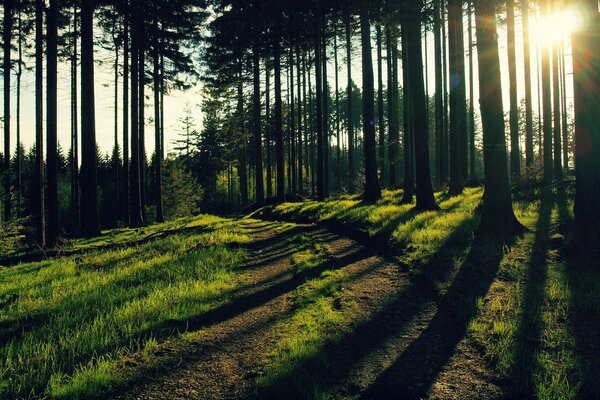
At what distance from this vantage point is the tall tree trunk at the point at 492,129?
7.48 meters

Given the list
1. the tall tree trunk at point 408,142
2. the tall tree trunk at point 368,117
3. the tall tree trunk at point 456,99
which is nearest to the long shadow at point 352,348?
the tall tree trunk at point 408,142

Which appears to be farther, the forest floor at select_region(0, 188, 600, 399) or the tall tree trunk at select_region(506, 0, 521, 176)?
the tall tree trunk at select_region(506, 0, 521, 176)

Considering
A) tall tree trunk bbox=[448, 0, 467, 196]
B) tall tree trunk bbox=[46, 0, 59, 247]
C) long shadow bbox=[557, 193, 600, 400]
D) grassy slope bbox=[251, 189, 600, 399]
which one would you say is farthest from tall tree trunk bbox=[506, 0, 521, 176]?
tall tree trunk bbox=[46, 0, 59, 247]

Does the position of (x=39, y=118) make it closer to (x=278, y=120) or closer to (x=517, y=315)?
(x=278, y=120)

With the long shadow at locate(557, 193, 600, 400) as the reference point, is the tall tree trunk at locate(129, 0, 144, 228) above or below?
above

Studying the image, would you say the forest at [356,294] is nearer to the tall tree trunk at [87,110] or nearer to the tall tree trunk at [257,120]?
the tall tree trunk at [87,110]

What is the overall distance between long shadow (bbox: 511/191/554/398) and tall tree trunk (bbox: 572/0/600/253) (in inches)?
27.6

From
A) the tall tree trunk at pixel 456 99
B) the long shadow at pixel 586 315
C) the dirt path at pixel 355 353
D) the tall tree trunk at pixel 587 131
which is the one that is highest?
the tall tree trunk at pixel 456 99

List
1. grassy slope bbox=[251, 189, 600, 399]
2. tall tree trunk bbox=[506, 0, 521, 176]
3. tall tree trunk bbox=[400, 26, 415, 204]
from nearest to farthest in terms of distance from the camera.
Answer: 1. grassy slope bbox=[251, 189, 600, 399]
2. tall tree trunk bbox=[400, 26, 415, 204]
3. tall tree trunk bbox=[506, 0, 521, 176]

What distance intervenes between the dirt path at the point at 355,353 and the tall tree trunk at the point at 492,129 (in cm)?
312

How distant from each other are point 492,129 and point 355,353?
240 inches

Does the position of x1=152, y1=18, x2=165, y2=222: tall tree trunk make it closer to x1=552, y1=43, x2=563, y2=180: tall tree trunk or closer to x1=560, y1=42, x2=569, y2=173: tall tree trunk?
x1=552, y1=43, x2=563, y2=180: tall tree trunk

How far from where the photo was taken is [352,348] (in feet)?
12.0

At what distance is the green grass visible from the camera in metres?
3.17
